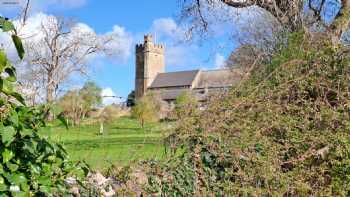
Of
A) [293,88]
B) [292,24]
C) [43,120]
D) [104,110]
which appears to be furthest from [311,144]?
[292,24]

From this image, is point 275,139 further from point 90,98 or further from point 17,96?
point 90,98

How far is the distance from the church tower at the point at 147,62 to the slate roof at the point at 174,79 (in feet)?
4.92

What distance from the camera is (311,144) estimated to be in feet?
16.9

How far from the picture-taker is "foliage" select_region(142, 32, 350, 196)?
4695mm

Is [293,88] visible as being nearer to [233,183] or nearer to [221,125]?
[221,125]

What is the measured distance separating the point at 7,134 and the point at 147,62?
10821cm

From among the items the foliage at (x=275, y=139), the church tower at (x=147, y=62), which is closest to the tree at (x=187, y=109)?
the foliage at (x=275, y=139)

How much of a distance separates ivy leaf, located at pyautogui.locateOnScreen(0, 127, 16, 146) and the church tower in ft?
346

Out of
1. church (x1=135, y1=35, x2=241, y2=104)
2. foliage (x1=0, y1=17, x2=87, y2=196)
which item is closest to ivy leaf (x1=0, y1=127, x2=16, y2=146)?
foliage (x1=0, y1=17, x2=87, y2=196)

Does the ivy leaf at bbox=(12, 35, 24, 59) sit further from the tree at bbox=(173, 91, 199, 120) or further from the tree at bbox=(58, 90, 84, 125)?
the tree at bbox=(173, 91, 199, 120)

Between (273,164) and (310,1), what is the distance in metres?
6.93

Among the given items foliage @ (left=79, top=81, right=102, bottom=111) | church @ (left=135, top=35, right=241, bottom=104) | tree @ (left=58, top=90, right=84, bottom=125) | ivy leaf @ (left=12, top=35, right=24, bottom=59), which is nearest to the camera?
ivy leaf @ (left=12, top=35, right=24, bottom=59)

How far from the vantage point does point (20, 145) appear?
255 cm

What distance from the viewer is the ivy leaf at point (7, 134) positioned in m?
2.36
